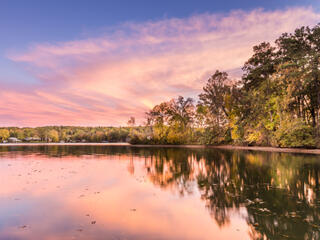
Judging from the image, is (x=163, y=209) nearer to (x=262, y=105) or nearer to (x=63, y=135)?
(x=262, y=105)

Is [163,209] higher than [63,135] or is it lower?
lower

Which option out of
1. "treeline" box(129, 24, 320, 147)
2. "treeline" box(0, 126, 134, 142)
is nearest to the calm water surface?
"treeline" box(129, 24, 320, 147)

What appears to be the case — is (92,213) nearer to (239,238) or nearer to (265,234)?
(239,238)

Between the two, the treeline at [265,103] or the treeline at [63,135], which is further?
the treeline at [63,135]

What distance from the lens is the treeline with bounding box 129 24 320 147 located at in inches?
1086

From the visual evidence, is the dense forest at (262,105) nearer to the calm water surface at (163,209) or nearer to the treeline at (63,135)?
the calm water surface at (163,209)

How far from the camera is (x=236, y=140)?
4234cm

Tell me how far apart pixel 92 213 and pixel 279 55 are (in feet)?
129

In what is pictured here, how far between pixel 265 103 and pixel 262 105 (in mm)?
578

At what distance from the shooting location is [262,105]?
3809cm

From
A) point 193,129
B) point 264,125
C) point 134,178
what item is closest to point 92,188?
point 134,178

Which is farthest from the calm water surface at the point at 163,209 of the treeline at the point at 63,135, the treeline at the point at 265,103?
the treeline at the point at 63,135

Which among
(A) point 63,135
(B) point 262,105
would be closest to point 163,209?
(B) point 262,105

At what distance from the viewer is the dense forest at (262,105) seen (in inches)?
1088
